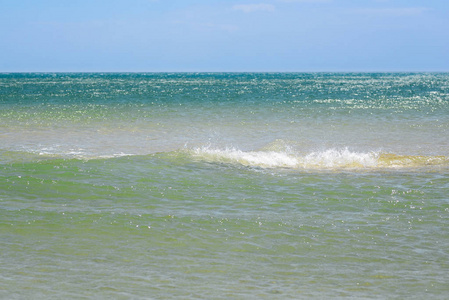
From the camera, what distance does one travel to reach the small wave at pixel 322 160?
15648mm

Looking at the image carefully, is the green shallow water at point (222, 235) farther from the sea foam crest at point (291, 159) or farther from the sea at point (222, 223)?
the sea foam crest at point (291, 159)

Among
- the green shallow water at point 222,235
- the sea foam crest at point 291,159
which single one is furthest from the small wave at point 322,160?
the green shallow water at point 222,235

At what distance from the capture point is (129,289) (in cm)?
639

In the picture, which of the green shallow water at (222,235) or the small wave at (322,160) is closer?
the green shallow water at (222,235)

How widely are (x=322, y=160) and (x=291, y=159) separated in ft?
3.16

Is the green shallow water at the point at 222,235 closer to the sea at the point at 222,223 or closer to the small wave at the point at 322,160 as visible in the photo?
the sea at the point at 222,223

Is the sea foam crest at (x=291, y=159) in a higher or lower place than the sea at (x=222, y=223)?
higher

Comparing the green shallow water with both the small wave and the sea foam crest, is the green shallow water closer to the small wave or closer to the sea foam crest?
the small wave

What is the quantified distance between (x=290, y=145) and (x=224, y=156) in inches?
177

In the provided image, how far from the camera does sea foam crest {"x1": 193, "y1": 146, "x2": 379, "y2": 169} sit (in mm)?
15746

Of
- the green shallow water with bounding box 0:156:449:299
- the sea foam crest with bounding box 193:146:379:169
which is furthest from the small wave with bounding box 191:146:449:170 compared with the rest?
the green shallow water with bounding box 0:156:449:299

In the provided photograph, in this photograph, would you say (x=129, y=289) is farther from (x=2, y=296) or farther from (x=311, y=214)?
(x=311, y=214)

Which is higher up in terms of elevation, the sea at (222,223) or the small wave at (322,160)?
the small wave at (322,160)

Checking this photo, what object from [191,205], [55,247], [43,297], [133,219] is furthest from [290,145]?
[43,297]
